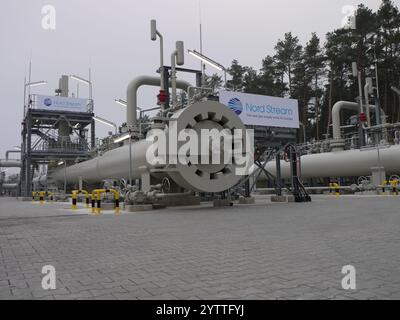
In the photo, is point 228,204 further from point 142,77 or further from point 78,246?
point 78,246

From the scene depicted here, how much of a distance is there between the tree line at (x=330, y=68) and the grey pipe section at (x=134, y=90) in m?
24.8

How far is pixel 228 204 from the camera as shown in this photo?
51.6 feet

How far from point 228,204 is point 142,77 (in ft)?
26.0

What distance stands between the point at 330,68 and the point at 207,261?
45.2 m

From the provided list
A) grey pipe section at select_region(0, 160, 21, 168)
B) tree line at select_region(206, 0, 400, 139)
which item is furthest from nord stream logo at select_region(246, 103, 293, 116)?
grey pipe section at select_region(0, 160, 21, 168)

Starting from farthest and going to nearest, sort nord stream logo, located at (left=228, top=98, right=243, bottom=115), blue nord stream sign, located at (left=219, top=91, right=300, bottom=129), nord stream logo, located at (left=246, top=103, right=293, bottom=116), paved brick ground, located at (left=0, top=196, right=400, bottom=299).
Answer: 1. nord stream logo, located at (left=246, top=103, right=293, bottom=116)
2. blue nord stream sign, located at (left=219, top=91, right=300, bottom=129)
3. nord stream logo, located at (left=228, top=98, right=243, bottom=115)
4. paved brick ground, located at (left=0, top=196, right=400, bottom=299)

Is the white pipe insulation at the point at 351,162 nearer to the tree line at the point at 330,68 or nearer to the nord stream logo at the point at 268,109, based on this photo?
the nord stream logo at the point at 268,109

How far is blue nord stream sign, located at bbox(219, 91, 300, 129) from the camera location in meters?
19.3

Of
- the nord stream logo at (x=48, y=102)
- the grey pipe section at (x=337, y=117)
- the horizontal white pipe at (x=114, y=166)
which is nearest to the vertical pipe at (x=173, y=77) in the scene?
the horizontal white pipe at (x=114, y=166)

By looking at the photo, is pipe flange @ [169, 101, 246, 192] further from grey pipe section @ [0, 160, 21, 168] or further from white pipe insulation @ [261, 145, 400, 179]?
grey pipe section @ [0, 160, 21, 168]

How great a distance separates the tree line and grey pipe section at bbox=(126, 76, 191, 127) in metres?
24.8

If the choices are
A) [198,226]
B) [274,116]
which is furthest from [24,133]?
[198,226]

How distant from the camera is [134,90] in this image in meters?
18.8

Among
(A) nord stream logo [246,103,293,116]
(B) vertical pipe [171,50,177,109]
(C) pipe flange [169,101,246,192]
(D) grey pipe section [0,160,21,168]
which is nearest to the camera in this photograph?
(C) pipe flange [169,101,246,192]
